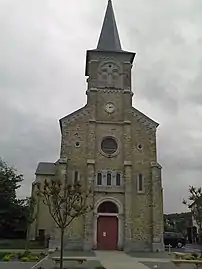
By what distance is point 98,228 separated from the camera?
33781 mm

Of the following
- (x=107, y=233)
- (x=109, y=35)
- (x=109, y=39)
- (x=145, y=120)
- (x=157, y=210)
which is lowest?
(x=107, y=233)

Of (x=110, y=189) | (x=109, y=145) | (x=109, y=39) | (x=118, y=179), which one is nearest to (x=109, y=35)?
(x=109, y=39)

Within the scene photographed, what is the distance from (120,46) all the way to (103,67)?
434 centimetres

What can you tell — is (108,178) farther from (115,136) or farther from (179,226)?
(179,226)

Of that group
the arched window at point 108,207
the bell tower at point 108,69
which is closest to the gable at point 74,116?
the bell tower at point 108,69

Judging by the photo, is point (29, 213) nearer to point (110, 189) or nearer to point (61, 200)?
point (110, 189)

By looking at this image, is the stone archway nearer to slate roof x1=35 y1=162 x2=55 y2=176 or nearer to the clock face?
the clock face

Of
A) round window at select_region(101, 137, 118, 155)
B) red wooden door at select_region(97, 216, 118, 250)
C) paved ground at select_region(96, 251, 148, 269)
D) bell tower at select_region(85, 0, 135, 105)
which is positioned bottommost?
paved ground at select_region(96, 251, 148, 269)

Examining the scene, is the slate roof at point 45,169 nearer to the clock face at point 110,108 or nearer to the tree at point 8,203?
the tree at point 8,203

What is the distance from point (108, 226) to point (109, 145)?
8.17m

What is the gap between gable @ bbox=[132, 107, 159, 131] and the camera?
37.0 meters

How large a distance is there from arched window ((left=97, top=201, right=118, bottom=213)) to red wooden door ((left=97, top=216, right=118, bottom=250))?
0.69 m

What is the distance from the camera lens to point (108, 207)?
3447cm

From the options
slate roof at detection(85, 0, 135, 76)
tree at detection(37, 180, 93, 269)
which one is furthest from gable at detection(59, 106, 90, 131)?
tree at detection(37, 180, 93, 269)
